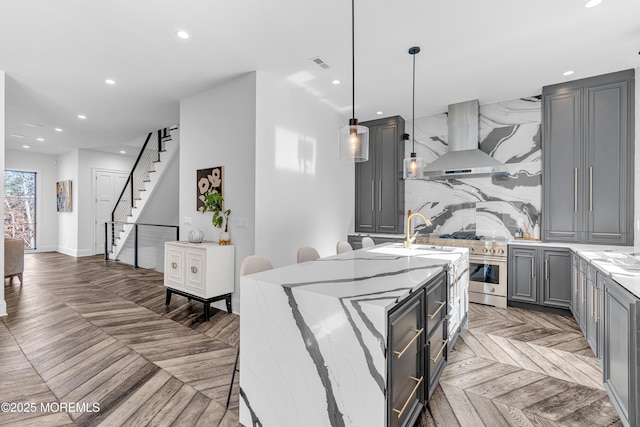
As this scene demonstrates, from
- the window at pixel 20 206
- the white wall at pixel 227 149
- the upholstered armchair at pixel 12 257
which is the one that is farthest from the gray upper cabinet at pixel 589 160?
the window at pixel 20 206

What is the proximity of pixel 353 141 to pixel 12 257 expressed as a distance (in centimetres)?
609

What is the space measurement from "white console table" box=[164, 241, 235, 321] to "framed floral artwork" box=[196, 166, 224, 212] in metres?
0.68

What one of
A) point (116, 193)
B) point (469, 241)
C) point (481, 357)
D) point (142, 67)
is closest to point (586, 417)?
point (481, 357)

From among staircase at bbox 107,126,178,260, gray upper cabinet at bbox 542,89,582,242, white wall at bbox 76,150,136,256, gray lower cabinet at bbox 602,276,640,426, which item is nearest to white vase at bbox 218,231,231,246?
staircase at bbox 107,126,178,260

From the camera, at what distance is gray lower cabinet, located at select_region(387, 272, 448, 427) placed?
1426mm

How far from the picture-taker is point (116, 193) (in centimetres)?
905

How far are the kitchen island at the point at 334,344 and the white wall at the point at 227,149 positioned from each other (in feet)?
6.37

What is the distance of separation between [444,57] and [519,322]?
3.19m

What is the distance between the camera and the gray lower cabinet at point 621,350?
65.9 inches

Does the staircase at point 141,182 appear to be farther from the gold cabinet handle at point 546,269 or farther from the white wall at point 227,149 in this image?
the gold cabinet handle at point 546,269

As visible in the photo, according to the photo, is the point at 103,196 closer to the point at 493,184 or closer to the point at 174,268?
the point at 174,268

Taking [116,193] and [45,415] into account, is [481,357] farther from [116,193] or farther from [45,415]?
[116,193]

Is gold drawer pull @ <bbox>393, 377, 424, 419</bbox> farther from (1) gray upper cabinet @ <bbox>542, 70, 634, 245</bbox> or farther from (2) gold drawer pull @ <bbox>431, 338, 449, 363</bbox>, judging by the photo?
(1) gray upper cabinet @ <bbox>542, 70, 634, 245</bbox>

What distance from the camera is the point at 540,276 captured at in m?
3.94
